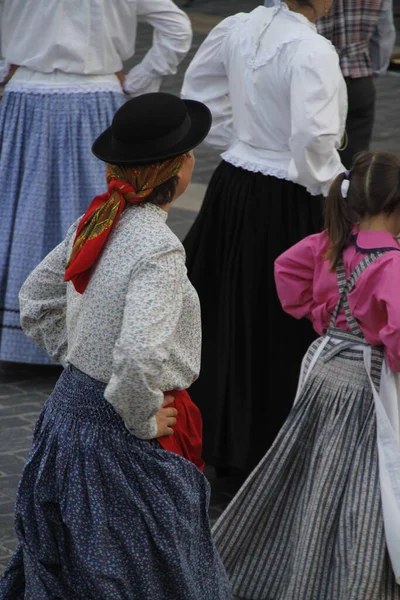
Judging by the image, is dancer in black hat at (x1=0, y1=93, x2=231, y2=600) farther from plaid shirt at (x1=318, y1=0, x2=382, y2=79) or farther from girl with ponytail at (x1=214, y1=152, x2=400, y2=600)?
plaid shirt at (x1=318, y1=0, x2=382, y2=79)

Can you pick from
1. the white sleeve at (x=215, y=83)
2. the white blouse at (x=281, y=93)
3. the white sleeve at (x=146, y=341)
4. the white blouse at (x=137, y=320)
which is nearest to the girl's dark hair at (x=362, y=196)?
the white blouse at (x=281, y=93)

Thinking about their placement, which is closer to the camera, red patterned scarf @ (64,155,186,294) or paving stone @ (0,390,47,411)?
red patterned scarf @ (64,155,186,294)

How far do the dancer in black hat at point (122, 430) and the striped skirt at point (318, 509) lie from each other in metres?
0.67

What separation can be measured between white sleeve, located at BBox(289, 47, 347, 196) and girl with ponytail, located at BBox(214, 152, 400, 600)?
1.46ft

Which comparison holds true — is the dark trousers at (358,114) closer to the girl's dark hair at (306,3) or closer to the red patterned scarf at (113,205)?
the girl's dark hair at (306,3)

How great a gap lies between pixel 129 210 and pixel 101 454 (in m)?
0.57

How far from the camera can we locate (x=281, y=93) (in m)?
4.07

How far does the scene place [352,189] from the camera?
346cm

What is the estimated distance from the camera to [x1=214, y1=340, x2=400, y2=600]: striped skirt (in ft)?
11.0

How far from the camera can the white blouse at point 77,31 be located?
5312 millimetres

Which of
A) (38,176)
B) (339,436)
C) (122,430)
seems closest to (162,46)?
(38,176)

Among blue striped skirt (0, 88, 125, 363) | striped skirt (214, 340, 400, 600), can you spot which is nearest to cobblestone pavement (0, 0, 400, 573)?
blue striped skirt (0, 88, 125, 363)

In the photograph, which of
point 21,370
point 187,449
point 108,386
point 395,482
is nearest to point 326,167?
point 395,482

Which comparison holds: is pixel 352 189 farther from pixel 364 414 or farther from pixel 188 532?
pixel 188 532
